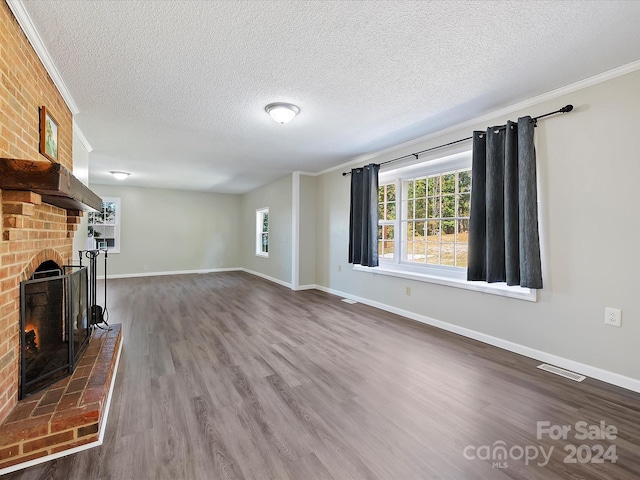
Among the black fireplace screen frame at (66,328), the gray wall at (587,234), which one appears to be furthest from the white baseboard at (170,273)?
the gray wall at (587,234)

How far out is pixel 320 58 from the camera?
7.16 ft

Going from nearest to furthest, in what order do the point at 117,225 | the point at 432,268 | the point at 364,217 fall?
the point at 432,268, the point at 364,217, the point at 117,225

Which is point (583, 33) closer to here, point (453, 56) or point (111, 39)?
point (453, 56)

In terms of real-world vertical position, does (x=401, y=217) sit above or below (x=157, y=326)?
above

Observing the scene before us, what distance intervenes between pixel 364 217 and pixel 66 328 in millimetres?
3741

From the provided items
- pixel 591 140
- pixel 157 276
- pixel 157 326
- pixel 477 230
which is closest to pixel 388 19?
pixel 591 140

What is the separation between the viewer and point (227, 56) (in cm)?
215

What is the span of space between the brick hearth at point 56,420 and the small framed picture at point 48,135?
1668 millimetres

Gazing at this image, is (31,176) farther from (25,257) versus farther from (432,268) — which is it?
(432,268)

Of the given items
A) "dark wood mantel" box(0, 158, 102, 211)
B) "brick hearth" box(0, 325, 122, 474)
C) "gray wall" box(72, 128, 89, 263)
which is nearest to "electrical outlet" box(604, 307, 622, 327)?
"brick hearth" box(0, 325, 122, 474)

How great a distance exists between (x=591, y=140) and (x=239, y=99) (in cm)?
311

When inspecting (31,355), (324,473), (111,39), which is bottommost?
(324,473)

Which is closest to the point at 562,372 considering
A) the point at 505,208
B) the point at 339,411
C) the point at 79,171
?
the point at 505,208

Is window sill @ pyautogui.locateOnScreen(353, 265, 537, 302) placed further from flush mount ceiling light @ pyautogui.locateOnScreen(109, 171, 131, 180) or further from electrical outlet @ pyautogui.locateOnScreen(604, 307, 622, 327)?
Answer: flush mount ceiling light @ pyautogui.locateOnScreen(109, 171, 131, 180)
